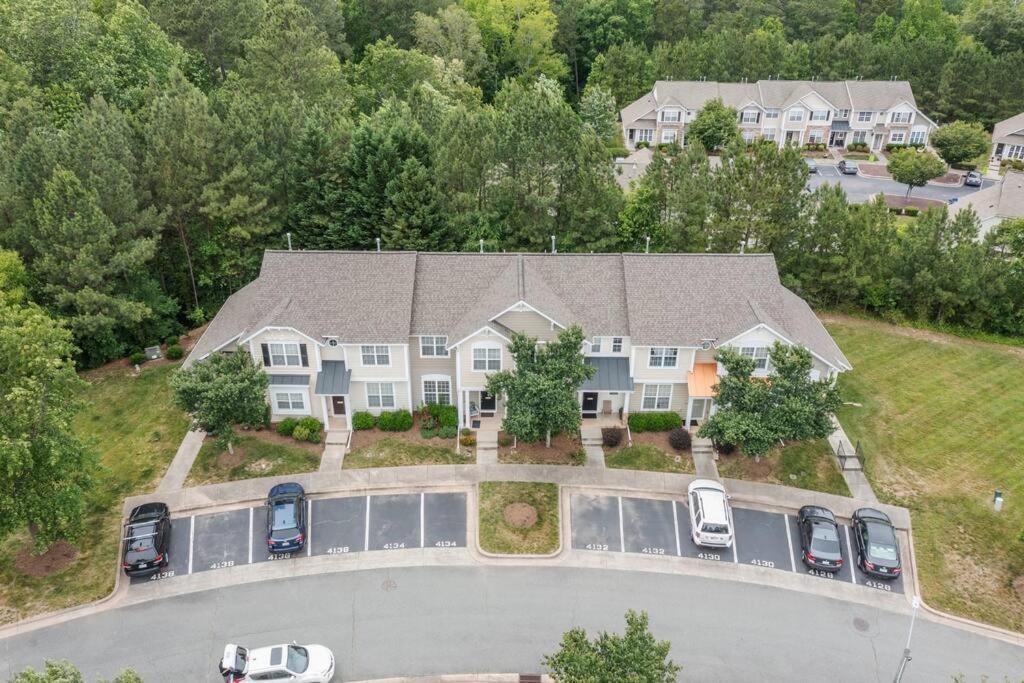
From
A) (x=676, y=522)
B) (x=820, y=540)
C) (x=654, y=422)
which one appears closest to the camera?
(x=820, y=540)

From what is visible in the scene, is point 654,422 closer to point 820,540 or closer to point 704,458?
point 704,458

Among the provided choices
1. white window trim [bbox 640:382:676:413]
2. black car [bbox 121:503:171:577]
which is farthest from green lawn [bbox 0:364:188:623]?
white window trim [bbox 640:382:676:413]

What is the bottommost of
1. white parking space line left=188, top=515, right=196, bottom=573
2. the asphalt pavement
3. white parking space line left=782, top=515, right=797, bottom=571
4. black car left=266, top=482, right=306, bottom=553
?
the asphalt pavement

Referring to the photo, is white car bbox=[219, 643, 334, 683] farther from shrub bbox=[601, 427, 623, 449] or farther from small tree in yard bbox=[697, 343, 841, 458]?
small tree in yard bbox=[697, 343, 841, 458]

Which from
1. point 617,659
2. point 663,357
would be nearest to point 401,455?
point 663,357

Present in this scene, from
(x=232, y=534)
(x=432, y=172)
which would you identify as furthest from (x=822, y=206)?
(x=232, y=534)

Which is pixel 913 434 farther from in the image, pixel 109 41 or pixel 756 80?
pixel 756 80
